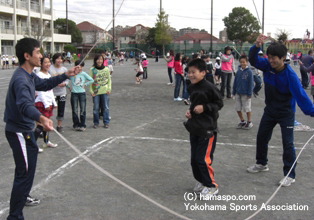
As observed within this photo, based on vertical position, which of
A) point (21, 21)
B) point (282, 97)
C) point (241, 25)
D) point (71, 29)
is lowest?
point (282, 97)

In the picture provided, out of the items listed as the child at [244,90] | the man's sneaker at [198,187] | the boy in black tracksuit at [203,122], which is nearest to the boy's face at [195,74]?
the boy in black tracksuit at [203,122]

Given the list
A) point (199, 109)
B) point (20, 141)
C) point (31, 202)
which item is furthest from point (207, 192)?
point (20, 141)

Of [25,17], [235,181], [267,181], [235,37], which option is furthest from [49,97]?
[235,37]

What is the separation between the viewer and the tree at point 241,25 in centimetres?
7925

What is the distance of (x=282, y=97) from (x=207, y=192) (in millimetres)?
1861

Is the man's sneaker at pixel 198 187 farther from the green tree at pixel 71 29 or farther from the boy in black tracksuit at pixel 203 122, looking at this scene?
the green tree at pixel 71 29

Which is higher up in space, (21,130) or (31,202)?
(21,130)

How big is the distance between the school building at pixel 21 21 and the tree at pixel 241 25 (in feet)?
144

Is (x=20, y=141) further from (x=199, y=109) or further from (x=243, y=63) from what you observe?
(x=243, y=63)

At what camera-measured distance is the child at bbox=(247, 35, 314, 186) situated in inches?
189

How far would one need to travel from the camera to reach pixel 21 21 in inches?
1901

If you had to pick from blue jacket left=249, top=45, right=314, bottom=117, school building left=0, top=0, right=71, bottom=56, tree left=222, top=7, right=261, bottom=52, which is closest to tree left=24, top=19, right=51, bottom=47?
school building left=0, top=0, right=71, bottom=56

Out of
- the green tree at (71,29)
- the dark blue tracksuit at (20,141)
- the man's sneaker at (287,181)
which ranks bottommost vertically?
the man's sneaker at (287,181)

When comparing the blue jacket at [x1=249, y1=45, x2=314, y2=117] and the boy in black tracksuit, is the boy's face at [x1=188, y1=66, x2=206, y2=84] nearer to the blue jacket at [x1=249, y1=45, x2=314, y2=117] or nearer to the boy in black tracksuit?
the boy in black tracksuit
